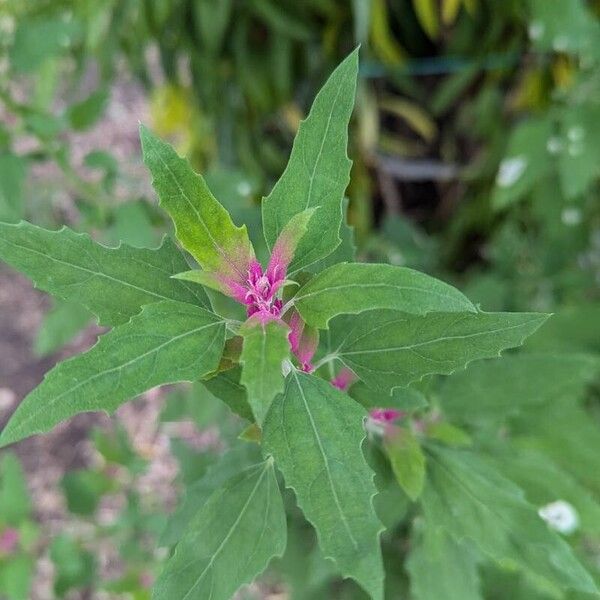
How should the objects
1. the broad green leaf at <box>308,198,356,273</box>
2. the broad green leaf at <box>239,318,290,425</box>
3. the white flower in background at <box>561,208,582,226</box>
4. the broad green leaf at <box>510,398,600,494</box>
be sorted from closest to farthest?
the broad green leaf at <box>239,318,290,425</box> → the broad green leaf at <box>308,198,356,273</box> → the broad green leaf at <box>510,398,600,494</box> → the white flower in background at <box>561,208,582,226</box>

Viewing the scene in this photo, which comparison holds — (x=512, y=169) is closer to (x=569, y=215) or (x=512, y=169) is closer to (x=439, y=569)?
(x=569, y=215)

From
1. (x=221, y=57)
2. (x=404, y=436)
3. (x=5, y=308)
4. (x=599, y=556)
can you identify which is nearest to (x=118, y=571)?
(x=5, y=308)

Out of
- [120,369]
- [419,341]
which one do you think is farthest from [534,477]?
[120,369]

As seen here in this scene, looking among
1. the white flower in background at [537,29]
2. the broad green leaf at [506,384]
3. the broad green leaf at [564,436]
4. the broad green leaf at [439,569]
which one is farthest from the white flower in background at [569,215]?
the broad green leaf at [439,569]

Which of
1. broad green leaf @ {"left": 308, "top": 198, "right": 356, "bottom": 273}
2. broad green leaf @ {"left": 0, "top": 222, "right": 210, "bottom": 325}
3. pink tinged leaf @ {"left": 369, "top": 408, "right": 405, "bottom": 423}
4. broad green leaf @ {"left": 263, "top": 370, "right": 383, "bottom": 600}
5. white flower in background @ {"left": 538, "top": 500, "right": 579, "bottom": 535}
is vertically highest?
broad green leaf @ {"left": 0, "top": 222, "right": 210, "bottom": 325}

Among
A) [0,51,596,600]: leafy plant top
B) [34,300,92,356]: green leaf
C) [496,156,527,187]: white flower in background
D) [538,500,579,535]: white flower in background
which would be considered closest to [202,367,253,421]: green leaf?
[0,51,596,600]: leafy plant top

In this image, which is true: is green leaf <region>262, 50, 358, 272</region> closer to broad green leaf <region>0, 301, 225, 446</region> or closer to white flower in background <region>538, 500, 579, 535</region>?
broad green leaf <region>0, 301, 225, 446</region>
